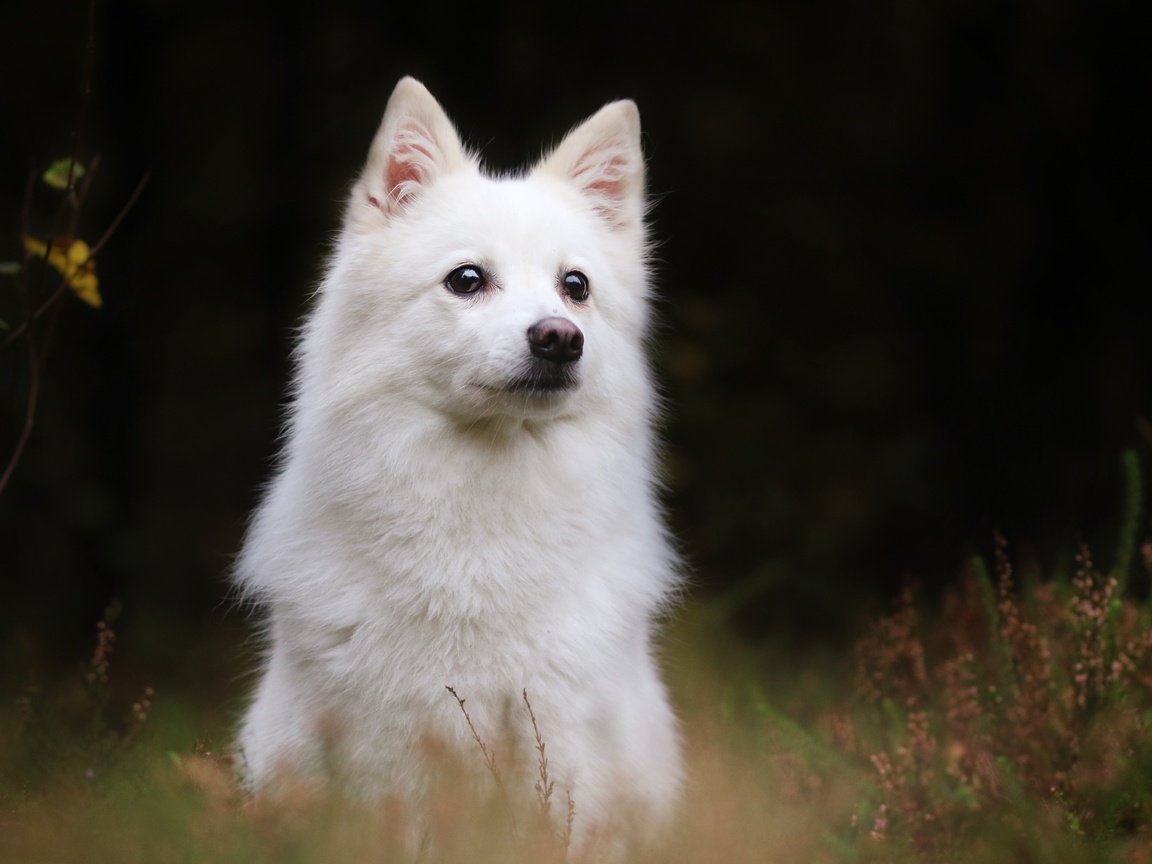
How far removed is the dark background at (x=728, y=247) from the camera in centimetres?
753

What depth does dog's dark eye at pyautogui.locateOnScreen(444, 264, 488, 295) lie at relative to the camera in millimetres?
3701

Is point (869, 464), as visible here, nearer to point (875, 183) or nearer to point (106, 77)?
point (875, 183)

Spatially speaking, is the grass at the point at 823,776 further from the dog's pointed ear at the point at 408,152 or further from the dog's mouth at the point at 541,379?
the dog's pointed ear at the point at 408,152

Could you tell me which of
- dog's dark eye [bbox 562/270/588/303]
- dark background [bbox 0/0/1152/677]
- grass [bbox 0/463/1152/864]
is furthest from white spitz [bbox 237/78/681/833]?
dark background [bbox 0/0/1152/677]

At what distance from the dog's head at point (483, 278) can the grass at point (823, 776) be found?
96 cm

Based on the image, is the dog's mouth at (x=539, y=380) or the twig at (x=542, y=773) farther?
the dog's mouth at (x=539, y=380)

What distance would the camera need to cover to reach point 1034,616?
4910mm

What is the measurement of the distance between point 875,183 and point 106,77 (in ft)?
16.3

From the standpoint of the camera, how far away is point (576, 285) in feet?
12.6

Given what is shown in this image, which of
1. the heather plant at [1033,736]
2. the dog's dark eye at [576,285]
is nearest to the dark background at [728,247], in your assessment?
the heather plant at [1033,736]

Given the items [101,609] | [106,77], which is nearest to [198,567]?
[101,609]

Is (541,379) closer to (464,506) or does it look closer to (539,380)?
(539,380)

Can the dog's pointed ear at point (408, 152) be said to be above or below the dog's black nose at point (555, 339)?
above

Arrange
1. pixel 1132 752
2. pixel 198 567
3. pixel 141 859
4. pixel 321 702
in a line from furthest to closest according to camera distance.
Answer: pixel 198 567 < pixel 1132 752 < pixel 321 702 < pixel 141 859
